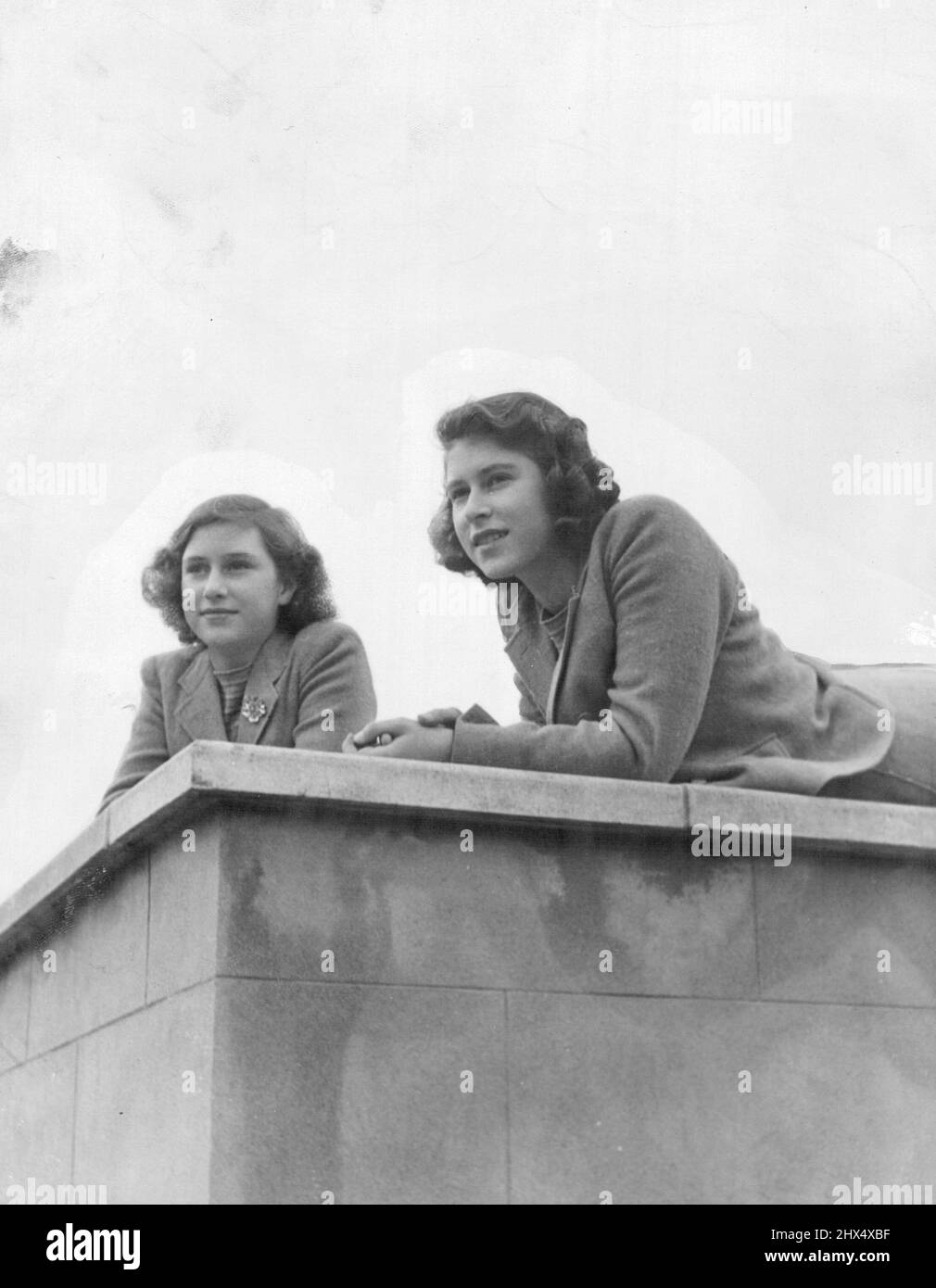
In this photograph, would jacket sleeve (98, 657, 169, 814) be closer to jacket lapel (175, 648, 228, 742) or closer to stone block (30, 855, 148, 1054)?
jacket lapel (175, 648, 228, 742)

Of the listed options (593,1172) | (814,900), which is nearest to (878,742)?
(814,900)

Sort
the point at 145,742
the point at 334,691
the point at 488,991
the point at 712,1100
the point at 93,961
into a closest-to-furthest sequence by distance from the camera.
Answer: the point at 488,991, the point at 712,1100, the point at 93,961, the point at 334,691, the point at 145,742

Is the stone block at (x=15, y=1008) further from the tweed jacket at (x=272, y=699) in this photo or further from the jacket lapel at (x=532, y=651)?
the jacket lapel at (x=532, y=651)

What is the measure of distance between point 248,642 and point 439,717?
4.93 feet

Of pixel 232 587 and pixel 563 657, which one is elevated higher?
pixel 232 587

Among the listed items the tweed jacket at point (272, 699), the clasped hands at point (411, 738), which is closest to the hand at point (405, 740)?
the clasped hands at point (411, 738)

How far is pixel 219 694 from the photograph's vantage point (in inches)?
282

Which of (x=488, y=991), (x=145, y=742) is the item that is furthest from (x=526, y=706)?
(x=488, y=991)

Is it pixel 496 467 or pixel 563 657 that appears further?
pixel 496 467

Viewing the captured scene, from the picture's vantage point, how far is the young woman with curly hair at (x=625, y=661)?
5.87m

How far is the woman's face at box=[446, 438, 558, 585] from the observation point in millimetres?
6488

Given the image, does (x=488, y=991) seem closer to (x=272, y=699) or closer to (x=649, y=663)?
(x=649, y=663)

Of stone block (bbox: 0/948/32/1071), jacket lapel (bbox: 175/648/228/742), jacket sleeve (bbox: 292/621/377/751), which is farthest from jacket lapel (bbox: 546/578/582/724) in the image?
stone block (bbox: 0/948/32/1071)

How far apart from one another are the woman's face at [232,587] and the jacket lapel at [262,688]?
0.15 feet
